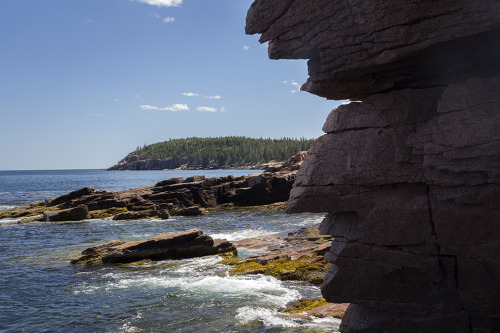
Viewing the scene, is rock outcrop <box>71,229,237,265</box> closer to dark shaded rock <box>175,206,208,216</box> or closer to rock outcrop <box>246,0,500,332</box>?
rock outcrop <box>246,0,500,332</box>

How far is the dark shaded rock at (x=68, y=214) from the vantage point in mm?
49594

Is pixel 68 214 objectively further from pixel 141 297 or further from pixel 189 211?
pixel 141 297

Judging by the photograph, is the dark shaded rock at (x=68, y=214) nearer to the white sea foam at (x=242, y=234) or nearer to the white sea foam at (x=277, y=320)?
the white sea foam at (x=242, y=234)

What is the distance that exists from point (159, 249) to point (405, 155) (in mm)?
19732

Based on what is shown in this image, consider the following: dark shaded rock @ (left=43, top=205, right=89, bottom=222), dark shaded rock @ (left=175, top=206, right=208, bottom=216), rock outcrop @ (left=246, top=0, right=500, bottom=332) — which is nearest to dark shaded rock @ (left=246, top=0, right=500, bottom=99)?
rock outcrop @ (left=246, top=0, right=500, bottom=332)

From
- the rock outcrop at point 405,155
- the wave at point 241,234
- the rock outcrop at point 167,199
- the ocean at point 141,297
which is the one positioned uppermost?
the rock outcrop at point 405,155

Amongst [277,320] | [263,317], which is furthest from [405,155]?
[263,317]

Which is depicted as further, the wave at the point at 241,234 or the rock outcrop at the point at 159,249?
the wave at the point at 241,234

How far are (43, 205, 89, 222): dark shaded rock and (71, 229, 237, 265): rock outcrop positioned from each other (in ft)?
81.7

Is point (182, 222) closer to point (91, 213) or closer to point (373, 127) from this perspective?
point (91, 213)

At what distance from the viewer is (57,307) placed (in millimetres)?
18312

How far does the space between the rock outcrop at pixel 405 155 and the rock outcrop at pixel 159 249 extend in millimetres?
16162

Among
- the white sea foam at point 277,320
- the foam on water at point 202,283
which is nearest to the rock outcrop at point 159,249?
the foam on water at point 202,283

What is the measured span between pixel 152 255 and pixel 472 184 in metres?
21.2
